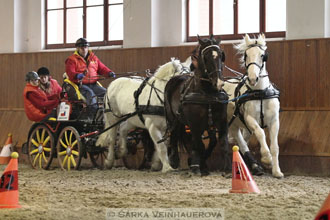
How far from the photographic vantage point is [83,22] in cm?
1284

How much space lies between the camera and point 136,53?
11469 mm

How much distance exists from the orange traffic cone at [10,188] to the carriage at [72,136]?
3526 mm

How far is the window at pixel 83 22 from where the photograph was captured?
12.4 m

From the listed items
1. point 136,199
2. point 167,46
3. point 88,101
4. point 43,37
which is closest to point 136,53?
point 167,46

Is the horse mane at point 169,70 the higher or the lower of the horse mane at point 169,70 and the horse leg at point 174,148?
the higher

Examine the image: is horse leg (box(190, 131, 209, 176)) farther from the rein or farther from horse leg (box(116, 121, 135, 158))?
horse leg (box(116, 121, 135, 158))

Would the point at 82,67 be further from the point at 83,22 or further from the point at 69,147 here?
the point at 83,22

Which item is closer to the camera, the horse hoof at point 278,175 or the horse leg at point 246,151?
the horse hoof at point 278,175

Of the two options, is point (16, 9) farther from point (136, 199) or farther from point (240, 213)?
point (240, 213)

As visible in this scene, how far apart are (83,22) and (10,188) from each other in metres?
7.26

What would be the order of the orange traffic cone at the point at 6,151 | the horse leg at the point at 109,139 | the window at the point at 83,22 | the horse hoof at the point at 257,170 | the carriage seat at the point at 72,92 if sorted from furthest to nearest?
the window at the point at 83,22 < the orange traffic cone at the point at 6,151 < the carriage seat at the point at 72,92 < the horse leg at the point at 109,139 < the horse hoof at the point at 257,170

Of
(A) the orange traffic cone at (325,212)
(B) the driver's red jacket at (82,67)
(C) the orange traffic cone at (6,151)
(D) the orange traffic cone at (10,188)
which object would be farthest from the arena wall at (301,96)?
(A) the orange traffic cone at (325,212)

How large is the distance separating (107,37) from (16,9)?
6.73 ft

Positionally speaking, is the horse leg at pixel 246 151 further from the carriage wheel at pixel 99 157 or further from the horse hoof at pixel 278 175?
the carriage wheel at pixel 99 157
